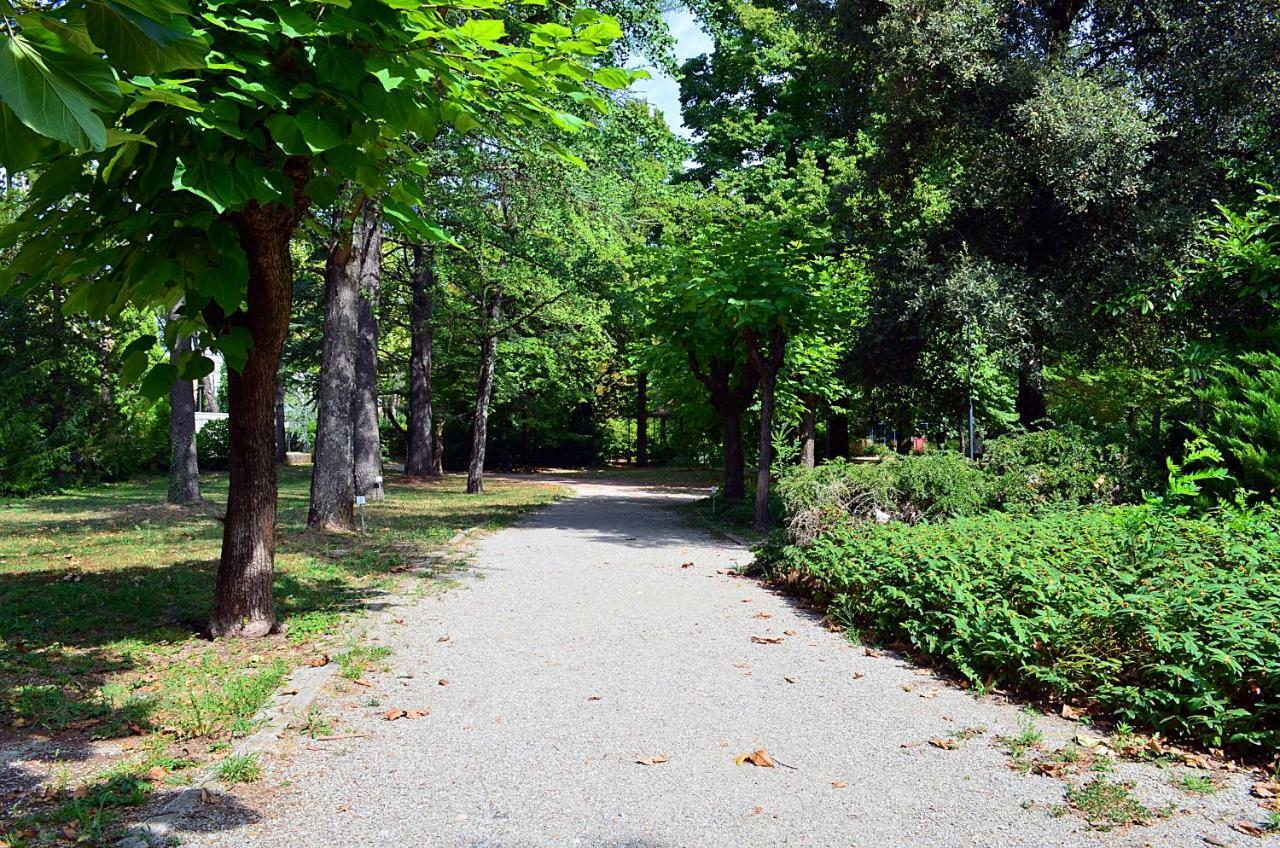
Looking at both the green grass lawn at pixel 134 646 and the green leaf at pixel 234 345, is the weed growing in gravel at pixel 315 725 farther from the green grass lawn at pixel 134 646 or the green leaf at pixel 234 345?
the green leaf at pixel 234 345

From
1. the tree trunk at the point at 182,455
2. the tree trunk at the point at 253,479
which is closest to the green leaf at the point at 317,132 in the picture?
the tree trunk at the point at 253,479

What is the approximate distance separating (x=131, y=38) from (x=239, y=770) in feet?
10.7

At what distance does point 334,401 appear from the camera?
12922 mm

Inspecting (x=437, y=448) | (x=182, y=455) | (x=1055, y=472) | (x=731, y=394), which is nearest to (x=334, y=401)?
(x=182, y=455)

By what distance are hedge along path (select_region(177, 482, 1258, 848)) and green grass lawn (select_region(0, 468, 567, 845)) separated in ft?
1.74

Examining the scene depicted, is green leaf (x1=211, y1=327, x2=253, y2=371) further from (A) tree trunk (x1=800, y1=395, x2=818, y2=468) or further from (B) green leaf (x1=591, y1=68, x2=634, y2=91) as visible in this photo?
(A) tree trunk (x1=800, y1=395, x2=818, y2=468)

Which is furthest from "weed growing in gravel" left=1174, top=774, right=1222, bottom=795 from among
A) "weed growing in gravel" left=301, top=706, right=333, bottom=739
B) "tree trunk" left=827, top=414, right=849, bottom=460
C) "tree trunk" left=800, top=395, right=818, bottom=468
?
"tree trunk" left=827, top=414, right=849, bottom=460

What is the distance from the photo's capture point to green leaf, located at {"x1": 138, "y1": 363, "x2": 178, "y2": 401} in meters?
4.85

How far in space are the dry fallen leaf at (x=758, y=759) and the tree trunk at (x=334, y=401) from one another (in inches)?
391

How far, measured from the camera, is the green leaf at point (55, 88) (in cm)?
167

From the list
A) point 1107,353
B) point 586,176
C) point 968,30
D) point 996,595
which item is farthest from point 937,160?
point 996,595

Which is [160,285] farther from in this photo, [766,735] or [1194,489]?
[1194,489]

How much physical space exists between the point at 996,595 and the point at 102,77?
572 cm

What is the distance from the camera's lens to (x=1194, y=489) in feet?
22.8
